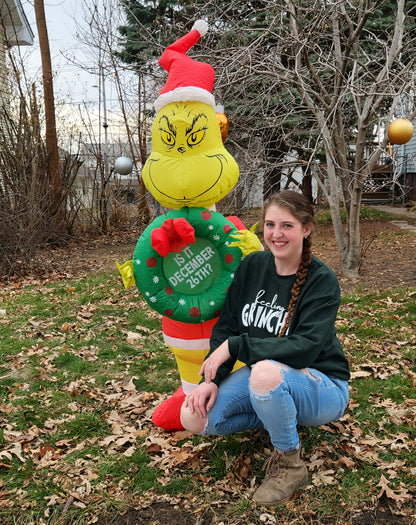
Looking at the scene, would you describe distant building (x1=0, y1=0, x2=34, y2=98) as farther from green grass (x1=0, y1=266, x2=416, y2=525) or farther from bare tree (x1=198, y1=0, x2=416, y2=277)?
green grass (x1=0, y1=266, x2=416, y2=525)

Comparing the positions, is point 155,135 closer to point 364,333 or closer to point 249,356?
point 249,356

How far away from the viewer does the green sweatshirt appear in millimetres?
2219

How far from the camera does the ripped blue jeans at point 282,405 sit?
2.20 meters

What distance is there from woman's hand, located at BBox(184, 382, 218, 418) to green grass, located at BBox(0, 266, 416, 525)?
472 millimetres

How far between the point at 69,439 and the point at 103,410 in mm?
434

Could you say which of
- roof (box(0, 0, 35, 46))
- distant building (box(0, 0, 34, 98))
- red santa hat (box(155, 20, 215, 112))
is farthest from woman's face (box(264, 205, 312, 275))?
roof (box(0, 0, 35, 46))

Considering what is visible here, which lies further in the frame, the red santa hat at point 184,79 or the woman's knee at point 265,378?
the red santa hat at point 184,79

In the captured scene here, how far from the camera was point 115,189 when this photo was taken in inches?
515

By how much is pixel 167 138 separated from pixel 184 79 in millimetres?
398

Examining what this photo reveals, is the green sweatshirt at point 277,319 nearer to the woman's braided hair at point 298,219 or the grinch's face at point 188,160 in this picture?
the woman's braided hair at point 298,219

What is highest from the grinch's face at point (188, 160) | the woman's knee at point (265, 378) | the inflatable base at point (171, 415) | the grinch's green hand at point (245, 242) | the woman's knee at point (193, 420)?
the grinch's face at point (188, 160)

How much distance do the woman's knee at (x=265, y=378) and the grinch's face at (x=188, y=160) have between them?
1.26 meters

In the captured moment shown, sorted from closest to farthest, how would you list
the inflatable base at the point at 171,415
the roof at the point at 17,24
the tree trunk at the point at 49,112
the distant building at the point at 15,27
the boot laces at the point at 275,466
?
the boot laces at the point at 275,466 < the inflatable base at the point at 171,415 < the tree trunk at the point at 49,112 < the distant building at the point at 15,27 < the roof at the point at 17,24

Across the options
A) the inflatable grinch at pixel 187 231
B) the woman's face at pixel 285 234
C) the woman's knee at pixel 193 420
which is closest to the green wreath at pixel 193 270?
the inflatable grinch at pixel 187 231
